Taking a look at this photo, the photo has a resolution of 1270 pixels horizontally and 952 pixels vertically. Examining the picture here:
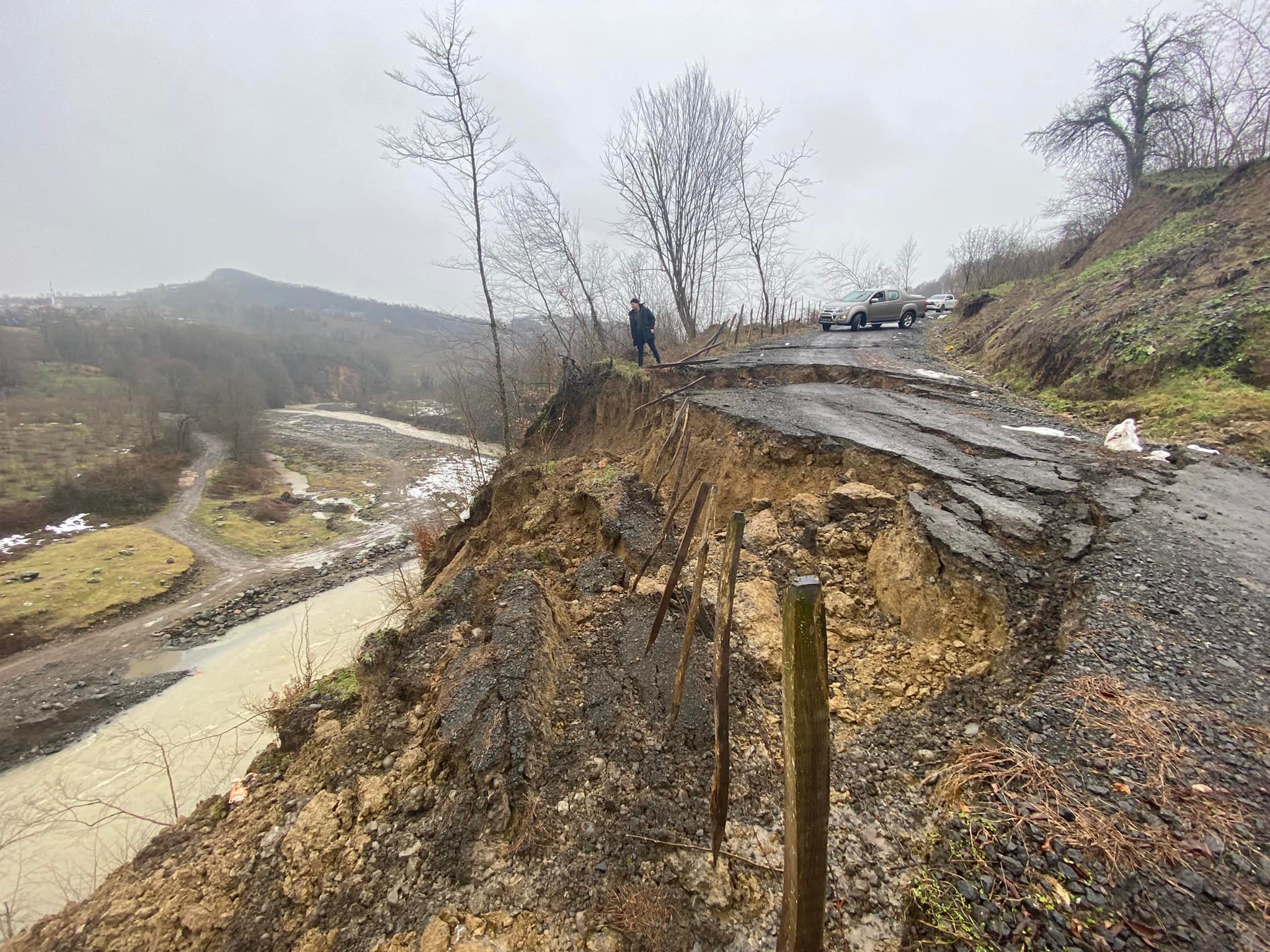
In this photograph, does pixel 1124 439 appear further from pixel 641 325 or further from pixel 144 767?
pixel 144 767

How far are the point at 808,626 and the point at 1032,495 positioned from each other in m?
4.06

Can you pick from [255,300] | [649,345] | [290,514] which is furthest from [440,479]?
[255,300]

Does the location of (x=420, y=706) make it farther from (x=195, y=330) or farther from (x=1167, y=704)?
(x=195, y=330)

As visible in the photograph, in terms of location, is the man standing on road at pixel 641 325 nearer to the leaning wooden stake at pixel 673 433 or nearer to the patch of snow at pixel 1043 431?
the leaning wooden stake at pixel 673 433

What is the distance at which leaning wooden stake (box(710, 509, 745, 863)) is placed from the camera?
194cm

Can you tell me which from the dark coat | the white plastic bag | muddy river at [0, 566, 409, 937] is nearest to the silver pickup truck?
the dark coat

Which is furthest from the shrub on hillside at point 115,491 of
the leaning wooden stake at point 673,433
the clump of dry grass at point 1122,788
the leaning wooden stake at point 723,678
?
the clump of dry grass at point 1122,788

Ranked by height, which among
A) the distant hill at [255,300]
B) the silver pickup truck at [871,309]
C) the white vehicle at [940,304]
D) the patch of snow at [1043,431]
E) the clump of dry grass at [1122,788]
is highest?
the distant hill at [255,300]

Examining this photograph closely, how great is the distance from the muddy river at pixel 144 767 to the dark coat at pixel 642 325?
9546 mm

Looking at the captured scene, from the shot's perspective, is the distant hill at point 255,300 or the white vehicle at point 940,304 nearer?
the white vehicle at point 940,304

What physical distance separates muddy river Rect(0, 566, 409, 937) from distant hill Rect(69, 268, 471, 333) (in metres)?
114

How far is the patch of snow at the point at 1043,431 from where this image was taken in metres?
5.62

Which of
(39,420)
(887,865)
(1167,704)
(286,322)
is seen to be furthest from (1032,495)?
(286,322)

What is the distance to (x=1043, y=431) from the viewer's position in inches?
229
